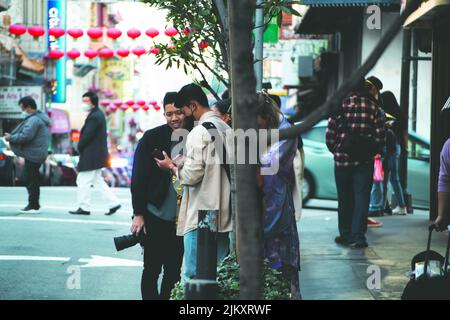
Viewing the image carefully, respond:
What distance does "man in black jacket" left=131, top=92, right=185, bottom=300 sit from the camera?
23.7 feet

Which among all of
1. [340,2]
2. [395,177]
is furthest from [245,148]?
[340,2]

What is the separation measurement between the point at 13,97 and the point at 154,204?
1290 inches

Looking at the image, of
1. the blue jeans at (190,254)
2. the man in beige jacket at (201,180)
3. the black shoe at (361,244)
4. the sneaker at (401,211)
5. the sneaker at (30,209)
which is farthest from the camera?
the sneaker at (401,211)

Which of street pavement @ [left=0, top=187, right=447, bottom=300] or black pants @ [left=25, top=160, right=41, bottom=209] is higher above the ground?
black pants @ [left=25, top=160, right=41, bottom=209]

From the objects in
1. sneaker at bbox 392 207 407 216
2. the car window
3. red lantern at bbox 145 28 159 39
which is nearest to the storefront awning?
sneaker at bbox 392 207 407 216

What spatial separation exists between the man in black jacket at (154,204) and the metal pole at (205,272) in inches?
75.5

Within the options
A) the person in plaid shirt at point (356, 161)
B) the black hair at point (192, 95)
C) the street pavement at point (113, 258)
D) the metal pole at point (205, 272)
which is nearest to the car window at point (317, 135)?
the street pavement at point (113, 258)

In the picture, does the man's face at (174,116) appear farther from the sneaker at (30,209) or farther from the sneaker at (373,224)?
the sneaker at (30,209)

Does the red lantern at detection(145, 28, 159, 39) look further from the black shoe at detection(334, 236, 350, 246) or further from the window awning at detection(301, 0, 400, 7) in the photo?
the black shoe at detection(334, 236, 350, 246)

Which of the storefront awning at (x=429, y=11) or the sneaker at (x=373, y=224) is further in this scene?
the sneaker at (x=373, y=224)

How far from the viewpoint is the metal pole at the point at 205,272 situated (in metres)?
4.51

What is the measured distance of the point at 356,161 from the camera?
1125 centimetres

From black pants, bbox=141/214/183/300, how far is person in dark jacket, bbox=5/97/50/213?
8.25 m
